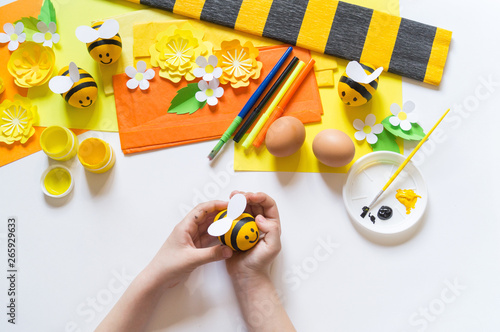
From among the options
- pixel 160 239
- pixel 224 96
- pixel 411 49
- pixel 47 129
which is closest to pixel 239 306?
pixel 160 239

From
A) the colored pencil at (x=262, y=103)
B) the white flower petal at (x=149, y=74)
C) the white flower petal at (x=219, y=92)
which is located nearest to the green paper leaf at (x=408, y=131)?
the colored pencil at (x=262, y=103)

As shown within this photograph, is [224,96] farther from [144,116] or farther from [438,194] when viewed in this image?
[438,194]

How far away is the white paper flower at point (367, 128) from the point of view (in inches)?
30.8

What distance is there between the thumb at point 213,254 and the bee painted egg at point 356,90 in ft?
1.23

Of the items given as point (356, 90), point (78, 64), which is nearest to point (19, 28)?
point (78, 64)

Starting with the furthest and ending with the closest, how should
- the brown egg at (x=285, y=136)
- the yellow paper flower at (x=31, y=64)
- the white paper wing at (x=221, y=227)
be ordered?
the yellow paper flower at (x=31, y=64)
the brown egg at (x=285, y=136)
the white paper wing at (x=221, y=227)

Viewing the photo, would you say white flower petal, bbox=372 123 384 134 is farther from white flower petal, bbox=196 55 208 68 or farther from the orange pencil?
white flower petal, bbox=196 55 208 68

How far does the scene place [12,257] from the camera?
2.55 ft

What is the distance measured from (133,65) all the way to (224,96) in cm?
21

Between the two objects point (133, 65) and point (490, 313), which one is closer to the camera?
point (490, 313)

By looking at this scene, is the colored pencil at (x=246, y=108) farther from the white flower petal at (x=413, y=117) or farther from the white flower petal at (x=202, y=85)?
the white flower petal at (x=413, y=117)

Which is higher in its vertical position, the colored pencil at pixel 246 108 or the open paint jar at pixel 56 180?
the colored pencil at pixel 246 108

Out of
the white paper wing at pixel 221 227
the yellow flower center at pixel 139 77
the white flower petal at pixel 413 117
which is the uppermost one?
the white flower petal at pixel 413 117

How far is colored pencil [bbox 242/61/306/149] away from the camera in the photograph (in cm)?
78
